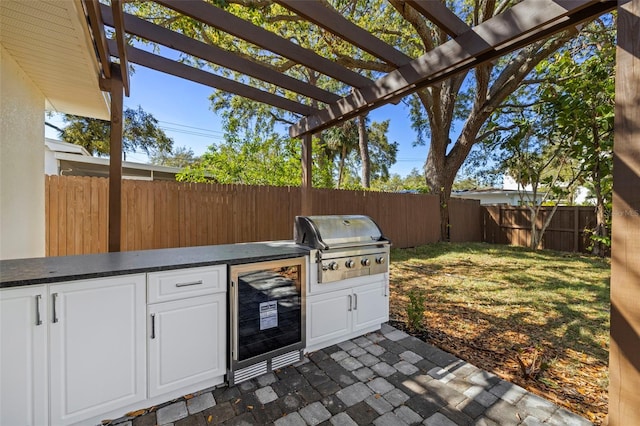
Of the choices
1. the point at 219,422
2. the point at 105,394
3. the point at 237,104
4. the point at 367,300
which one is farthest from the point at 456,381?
the point at 237,104

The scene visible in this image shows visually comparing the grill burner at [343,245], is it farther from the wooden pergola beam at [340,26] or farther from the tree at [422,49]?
the tree at [422,49]

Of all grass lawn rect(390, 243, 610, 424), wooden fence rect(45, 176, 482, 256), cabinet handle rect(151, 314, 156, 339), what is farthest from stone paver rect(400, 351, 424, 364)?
wooden fence rect(45, 176, 482, 256)

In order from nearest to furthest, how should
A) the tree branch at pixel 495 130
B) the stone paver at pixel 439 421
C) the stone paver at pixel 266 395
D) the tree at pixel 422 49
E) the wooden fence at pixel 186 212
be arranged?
the stone paver at pixel 439 421 < the stone paver at pixel 266 395 < the wooden fence at pixel 186 212 < the tree at pixel 422 49 < the tree branch at pixel 495 130

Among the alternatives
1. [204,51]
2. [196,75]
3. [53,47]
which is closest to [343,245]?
[204,51]

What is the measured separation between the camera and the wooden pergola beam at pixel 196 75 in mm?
2953

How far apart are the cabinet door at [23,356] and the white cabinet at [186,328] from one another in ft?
1.63

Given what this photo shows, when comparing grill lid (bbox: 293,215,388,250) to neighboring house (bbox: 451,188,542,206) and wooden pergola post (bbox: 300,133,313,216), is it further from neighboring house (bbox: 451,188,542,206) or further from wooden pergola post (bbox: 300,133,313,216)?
neighboring house (bbox: 451,188,542,206)

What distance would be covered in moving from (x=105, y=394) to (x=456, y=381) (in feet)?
7.76

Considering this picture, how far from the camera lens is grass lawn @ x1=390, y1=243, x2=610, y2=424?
87.2 inches

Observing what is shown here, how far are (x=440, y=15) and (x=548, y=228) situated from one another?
9.14m

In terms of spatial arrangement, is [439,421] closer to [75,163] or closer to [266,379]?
[266,379]

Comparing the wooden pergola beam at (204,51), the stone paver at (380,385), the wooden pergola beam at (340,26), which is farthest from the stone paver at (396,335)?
the wooden pergola beam at (204,51)

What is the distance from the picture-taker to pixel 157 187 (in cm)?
488

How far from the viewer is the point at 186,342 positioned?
76.4 inches
